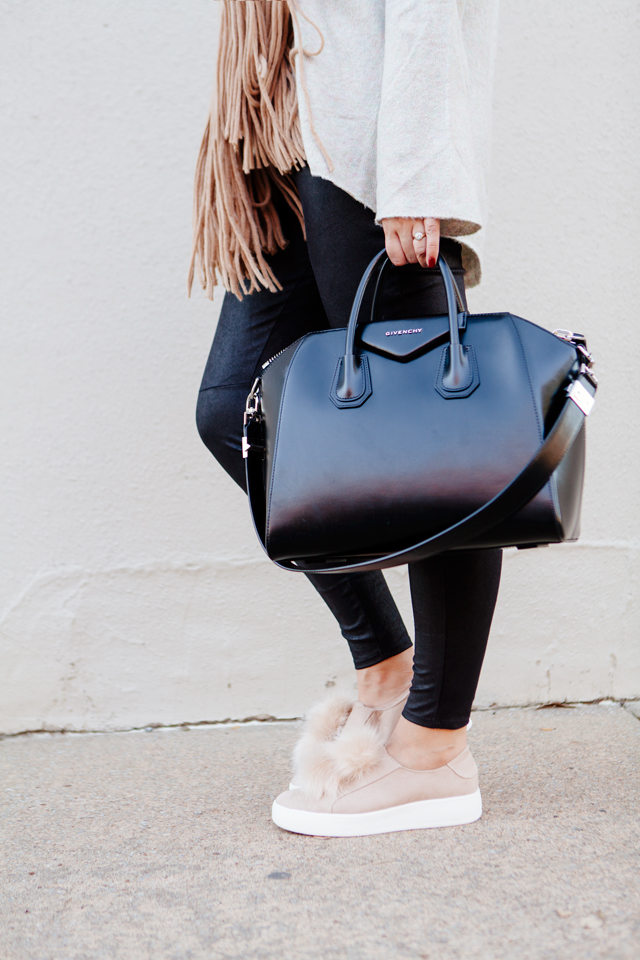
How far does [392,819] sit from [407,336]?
0.67 metres

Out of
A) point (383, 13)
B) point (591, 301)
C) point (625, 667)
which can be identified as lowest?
Answer: point (625, 667)

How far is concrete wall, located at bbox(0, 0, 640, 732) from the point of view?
58.6 inches

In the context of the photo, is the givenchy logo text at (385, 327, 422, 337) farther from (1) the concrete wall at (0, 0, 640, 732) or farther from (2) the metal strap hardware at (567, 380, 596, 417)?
(1) the concrete wall at (0, 0, 640, 732)

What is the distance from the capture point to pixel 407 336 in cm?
85

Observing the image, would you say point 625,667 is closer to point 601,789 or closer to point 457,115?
point 601,789

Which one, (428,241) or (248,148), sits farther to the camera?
(248,148)

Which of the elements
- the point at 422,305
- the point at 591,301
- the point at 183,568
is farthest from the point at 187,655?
the point at 591,301

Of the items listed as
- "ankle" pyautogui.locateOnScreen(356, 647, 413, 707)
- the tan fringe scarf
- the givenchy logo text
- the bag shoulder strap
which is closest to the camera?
the bag shoulder strap

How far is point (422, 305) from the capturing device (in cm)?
94

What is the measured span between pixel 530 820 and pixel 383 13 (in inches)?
43.3

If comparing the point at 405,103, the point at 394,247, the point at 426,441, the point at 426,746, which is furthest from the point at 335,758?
the point at 405,103

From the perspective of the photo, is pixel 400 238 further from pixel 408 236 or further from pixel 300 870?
pixel 300 870

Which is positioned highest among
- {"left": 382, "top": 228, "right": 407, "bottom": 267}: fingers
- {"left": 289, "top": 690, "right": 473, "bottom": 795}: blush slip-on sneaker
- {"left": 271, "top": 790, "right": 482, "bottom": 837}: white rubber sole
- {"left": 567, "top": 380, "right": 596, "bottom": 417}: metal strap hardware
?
{"left": 382, "top": 228, "right": 407, "bottom": 267}: fingers

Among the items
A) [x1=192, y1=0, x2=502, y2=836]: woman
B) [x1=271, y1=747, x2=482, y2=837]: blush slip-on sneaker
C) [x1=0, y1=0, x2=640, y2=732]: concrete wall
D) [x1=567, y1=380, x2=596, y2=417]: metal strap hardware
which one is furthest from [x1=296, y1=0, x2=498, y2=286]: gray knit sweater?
[x1=271, y1=747, x2=482, y2=837]: blush slip-on sneaker
